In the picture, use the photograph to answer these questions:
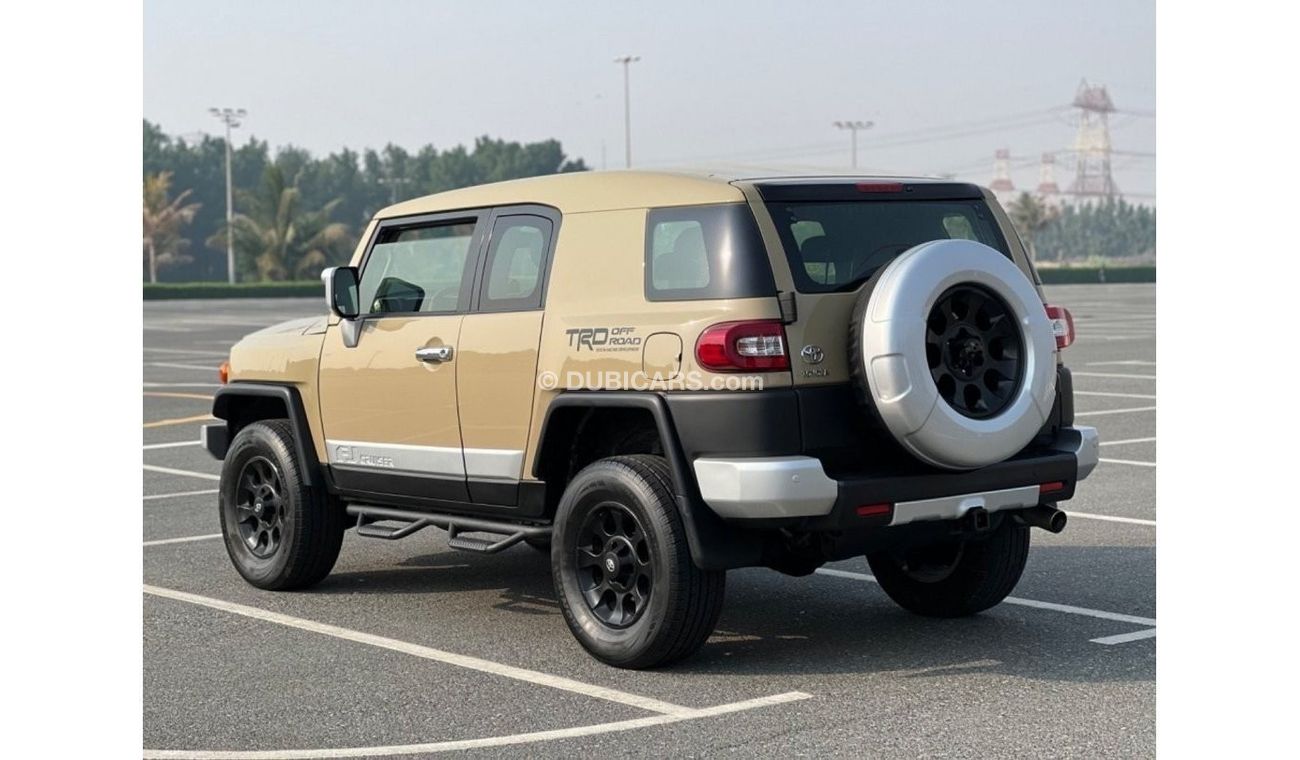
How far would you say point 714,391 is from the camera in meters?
6.15

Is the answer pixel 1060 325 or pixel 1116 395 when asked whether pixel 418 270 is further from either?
pixel 1116 395

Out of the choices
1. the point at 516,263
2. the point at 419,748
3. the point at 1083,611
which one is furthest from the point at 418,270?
the point at 1083,611

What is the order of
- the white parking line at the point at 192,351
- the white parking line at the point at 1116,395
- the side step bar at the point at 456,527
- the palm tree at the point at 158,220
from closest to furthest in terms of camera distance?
the side step bar at the point at 456,527 → the white parking line at the point at 1116,395 → the white parking line at the point at 192,351 → the palm tree at the point at 158,220

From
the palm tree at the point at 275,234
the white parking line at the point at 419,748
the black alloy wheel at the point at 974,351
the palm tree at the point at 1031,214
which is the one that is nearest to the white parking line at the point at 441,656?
the white parking line at the point at 419,748

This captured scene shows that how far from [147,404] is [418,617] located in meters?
12.9

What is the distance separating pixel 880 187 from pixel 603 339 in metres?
1.29

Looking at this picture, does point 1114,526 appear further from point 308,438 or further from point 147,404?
point 147,404

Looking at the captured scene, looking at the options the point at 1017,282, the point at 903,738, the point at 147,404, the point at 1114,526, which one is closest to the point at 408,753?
the point at 903,738

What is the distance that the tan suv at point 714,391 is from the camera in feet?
20.1

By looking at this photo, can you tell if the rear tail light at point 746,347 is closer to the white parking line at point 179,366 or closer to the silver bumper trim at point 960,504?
the silver bumper trim at point 960,504

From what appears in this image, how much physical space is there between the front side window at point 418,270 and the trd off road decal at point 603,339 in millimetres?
914

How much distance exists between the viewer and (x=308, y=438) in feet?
26.8

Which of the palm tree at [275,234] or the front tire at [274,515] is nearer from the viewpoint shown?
the front tire at [274,515]
